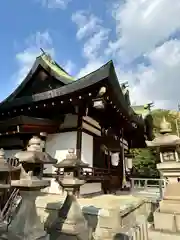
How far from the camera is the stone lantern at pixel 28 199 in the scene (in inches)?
119

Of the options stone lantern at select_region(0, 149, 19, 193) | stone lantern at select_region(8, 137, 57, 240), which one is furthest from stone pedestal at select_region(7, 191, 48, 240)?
stone lantern at select_region(0, 149, 19, 193)

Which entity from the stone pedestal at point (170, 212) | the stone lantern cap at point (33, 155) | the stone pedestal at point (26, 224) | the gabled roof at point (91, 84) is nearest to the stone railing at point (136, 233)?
the stone pedestal at point (170, 212)

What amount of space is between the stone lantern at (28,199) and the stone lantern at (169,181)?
3.23 metres

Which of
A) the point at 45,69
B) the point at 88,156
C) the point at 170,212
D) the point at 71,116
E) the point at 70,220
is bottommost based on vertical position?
the point at 170,212

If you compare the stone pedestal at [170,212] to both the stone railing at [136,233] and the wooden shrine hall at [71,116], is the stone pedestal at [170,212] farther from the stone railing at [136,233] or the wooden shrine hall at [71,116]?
the wooden shrine hall at [71,116]

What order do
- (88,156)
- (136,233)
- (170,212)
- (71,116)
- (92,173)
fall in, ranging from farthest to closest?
(88,156) < (71,116) < (92,173) < (170,212) < (136,233)

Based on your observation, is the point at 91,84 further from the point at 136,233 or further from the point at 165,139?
the point at 136,233

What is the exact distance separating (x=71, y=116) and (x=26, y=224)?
5.07 metres

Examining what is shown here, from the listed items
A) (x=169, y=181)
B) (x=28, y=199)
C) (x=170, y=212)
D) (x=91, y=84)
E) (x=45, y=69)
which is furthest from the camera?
(x=45, y=69)

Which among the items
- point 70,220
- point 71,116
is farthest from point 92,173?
point 70,220

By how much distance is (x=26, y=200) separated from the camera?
3.17 metres

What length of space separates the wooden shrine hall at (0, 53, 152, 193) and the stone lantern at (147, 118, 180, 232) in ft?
6.96

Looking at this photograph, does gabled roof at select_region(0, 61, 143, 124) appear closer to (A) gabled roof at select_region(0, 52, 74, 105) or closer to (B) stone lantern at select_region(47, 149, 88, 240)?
(A) gabled roof at select_region(0, 52, 74, 105)

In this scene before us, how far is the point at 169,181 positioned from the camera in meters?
5.52
